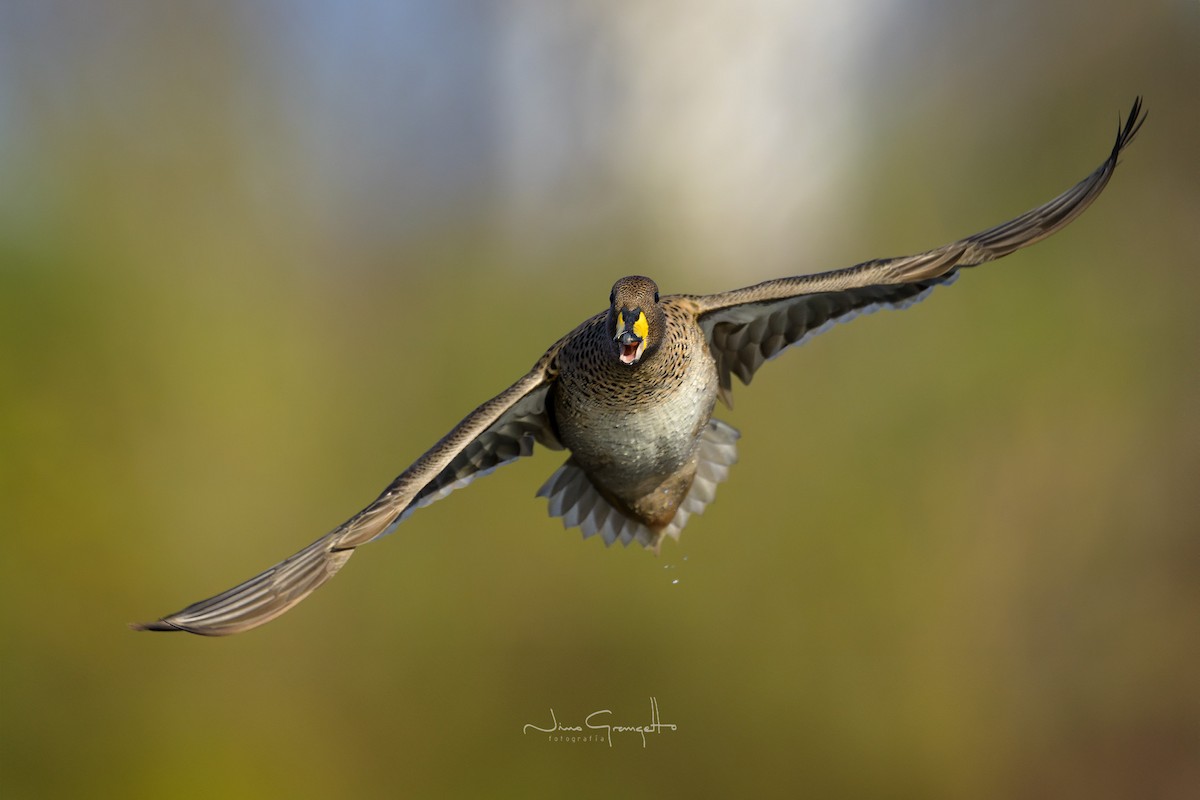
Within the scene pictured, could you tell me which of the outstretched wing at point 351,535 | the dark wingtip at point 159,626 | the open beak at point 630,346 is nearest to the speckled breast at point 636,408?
the open beak at point 630,346

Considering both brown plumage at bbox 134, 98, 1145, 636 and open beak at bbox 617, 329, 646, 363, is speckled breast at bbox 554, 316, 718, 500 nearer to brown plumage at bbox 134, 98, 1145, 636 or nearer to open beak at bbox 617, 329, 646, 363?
brown plumage at bbox 134, 98, 1145, 636

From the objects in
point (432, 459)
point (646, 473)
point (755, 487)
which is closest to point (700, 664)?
point (755, 487)
